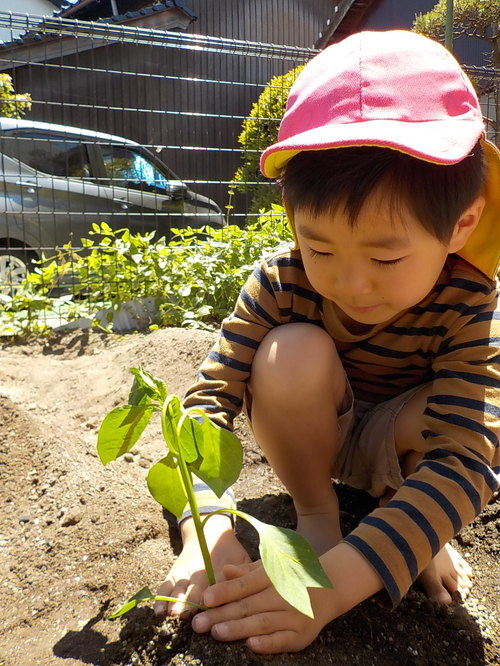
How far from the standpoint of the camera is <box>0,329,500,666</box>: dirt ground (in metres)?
1.04

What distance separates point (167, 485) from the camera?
104 cm

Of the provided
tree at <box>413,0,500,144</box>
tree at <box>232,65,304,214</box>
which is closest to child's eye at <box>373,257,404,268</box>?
tree at <box>232,65,304,214</box>

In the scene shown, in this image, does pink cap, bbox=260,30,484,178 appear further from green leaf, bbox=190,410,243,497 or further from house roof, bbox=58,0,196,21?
house roof, bbox=58,0,196,21

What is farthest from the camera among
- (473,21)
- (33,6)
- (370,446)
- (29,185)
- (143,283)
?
(33,6)

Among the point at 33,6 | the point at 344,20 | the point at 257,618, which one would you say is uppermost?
the point at 33,6

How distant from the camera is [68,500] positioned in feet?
4.91

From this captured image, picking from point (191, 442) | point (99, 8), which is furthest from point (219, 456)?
point (99, 8)

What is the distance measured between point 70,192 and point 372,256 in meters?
3.20

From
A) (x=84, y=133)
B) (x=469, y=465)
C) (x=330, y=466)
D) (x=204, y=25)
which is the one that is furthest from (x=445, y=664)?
(x=204, y=25)

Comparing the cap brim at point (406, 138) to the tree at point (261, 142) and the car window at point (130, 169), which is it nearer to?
the car window at point (130, 169)

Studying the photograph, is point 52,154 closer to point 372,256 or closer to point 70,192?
point 70,192

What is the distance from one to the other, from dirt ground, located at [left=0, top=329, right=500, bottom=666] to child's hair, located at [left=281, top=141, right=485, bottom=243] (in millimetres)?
716

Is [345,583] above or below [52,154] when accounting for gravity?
below

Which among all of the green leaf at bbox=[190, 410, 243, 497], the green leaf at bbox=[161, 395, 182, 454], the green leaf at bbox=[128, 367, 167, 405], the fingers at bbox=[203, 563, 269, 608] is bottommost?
the fingers at bbox=[203, 563, 269, 608]
